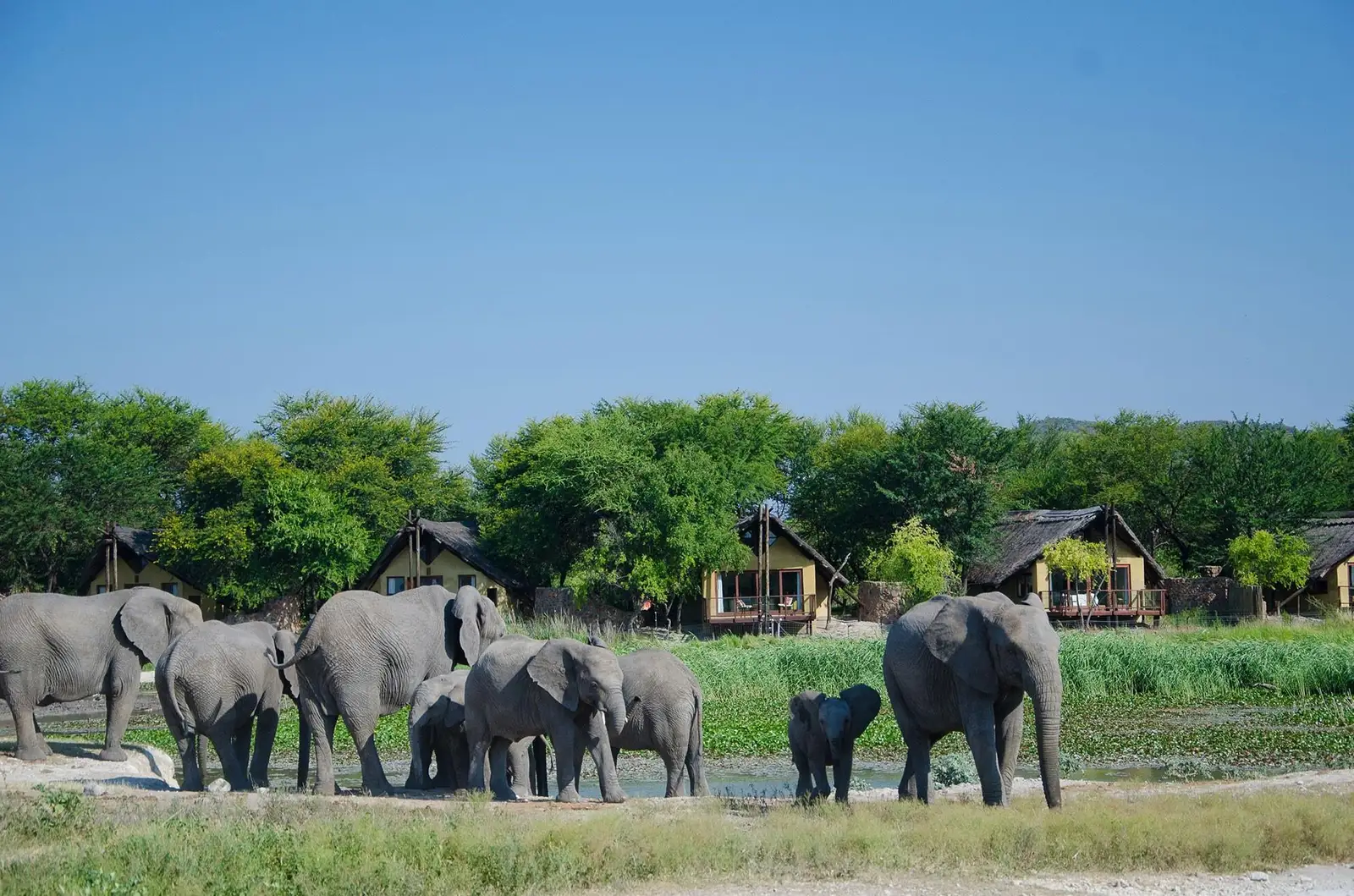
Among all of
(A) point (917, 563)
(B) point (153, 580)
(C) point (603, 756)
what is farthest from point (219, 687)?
(B) point (153, 580)

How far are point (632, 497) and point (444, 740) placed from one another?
37.5 m

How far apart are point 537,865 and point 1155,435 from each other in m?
68.2

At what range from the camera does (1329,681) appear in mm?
31422

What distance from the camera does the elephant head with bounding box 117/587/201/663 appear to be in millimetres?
21625

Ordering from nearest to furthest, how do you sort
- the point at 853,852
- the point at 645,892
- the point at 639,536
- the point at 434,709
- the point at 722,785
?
the point at 645,892
the point at 853,852
the point at 434,709
the point at 722,785
the point at 639,536

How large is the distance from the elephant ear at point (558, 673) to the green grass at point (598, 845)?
199 cm

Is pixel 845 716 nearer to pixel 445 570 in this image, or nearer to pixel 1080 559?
pixel 1080 559

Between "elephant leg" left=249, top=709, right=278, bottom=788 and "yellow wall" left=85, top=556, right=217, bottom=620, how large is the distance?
4942cm

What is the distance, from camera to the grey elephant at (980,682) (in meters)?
14.4

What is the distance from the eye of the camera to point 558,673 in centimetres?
1633

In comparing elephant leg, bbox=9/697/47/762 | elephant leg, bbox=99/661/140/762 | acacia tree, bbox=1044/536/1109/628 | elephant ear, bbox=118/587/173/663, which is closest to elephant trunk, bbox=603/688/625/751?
elephant ear, bbox=118/587/173/663

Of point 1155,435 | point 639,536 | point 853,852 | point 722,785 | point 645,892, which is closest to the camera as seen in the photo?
point 645,892

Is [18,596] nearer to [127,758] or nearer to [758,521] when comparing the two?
[127,758]

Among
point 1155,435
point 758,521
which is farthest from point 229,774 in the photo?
point 1155,435
